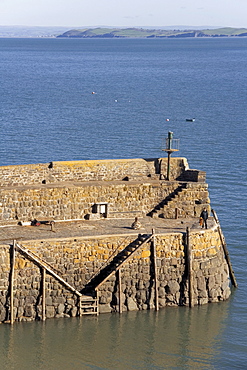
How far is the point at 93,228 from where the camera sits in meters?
38.3

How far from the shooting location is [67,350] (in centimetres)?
3328

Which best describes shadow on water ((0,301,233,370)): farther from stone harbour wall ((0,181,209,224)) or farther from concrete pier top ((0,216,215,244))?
stone harbour wall ((0,181,209,224))

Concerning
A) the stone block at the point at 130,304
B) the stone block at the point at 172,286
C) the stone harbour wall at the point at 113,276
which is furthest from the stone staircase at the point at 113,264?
the stone block at the point at 172,286

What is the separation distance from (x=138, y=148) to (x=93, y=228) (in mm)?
31751

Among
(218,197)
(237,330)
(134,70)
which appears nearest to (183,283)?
(237,330)

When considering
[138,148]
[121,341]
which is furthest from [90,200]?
[138,148]

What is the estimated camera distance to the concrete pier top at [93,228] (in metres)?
36.7

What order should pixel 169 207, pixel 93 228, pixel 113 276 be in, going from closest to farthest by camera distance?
1. pixel 113 276
2. pixel 93 228
3. pixel 169 207

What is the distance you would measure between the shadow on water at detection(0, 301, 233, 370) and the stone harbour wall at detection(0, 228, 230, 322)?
575 mm

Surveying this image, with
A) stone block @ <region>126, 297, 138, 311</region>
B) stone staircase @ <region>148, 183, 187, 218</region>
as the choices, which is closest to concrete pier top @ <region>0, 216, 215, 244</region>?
Result: stone staircase @ <region>148, 183, 187, 218</region>

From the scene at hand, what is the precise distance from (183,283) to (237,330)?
307cm

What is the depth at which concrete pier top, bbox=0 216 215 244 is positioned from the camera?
36656mm

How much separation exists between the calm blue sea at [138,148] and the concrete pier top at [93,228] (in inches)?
143

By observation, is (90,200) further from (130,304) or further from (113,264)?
(130,304)
